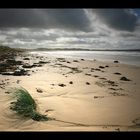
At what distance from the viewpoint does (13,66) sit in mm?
6262

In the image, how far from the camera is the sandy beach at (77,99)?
3256 mm

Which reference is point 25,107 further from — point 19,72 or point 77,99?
point 19,72

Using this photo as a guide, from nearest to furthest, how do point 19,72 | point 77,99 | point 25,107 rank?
1. point 25,107
2. point 77,99
3. point 19,72

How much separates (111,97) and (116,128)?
1.21 metres

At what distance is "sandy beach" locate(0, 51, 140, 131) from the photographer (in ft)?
10.7

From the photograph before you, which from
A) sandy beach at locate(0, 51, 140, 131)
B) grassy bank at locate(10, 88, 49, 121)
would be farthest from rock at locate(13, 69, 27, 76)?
grassy bank at locate(10, 88, 49, 121)

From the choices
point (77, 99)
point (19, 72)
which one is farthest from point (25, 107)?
point (19, 72)

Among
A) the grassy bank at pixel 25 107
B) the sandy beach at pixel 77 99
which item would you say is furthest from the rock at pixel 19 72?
the grassy bank at pixel 25 107

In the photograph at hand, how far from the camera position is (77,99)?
13.7ft

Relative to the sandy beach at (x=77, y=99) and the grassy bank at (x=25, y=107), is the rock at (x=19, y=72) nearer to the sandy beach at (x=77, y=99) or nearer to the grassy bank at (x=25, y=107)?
the sandy beach at (x=77, y=99)

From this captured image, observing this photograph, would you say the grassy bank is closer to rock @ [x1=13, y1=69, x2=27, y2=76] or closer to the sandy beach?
the sandy beach

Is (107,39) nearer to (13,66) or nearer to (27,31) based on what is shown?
(27,31)

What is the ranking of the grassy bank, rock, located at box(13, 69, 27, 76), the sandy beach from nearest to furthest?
the sandy beach, the grassy bank, rock, located at box(13, 69, 27, 76)
